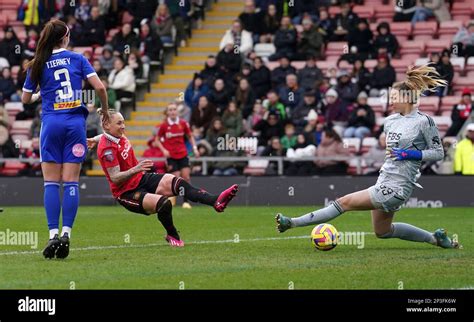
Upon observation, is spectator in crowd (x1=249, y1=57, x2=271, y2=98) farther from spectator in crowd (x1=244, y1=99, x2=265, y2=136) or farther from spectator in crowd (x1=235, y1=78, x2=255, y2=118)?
spectator in crowd (x1=244, y1=99, x2=265, y2=136)

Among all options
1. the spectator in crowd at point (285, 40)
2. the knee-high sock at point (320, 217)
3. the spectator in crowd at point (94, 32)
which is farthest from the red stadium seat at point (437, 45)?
the knee-high sock at point (320, 217)

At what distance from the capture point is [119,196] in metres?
13.2

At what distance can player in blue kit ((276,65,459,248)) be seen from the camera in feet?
40.9

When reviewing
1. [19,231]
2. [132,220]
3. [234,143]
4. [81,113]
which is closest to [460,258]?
[81,113]

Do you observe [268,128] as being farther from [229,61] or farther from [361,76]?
[229,61]

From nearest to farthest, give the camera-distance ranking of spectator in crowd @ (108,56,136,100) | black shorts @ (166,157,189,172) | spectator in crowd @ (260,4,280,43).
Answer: black shorts @ (166,157,189,172) < spectator in crowd @ (108,56,136,100) < spectator in crowd @ (260,4,280,43)

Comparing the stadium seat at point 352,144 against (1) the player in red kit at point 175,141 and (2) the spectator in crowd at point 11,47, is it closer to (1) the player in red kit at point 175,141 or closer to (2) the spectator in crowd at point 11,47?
(1) the player in red kit at point 175,141

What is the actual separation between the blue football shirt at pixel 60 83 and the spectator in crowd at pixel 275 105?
13764mm

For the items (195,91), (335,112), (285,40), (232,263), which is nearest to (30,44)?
(195,91)

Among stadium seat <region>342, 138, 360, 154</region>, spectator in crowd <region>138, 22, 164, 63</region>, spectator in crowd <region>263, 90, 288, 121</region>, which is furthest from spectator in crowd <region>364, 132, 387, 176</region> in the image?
spectator in crowd <region>138, 22, 164, 63</region>

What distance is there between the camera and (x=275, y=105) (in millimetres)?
25750

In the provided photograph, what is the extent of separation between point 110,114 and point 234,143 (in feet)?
40.5

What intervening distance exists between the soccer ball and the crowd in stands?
11.3 m

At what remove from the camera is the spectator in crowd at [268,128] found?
25.4m
